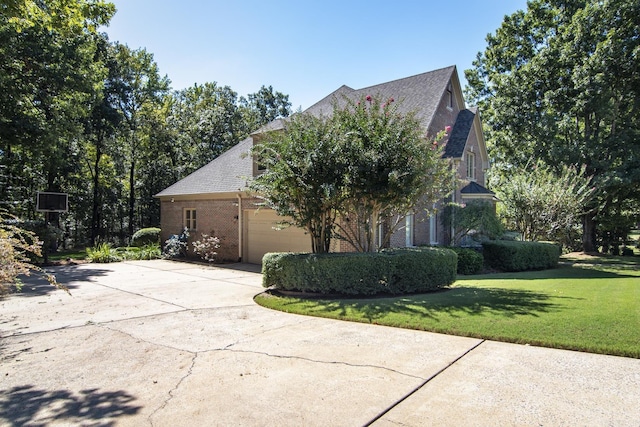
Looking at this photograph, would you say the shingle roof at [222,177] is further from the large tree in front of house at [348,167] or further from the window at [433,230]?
the window at [433,230]

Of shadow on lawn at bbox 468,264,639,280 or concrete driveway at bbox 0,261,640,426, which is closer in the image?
concrete driveway at bbox 0,261,640,426

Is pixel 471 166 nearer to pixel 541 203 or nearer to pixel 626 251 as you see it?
pixel 541 203

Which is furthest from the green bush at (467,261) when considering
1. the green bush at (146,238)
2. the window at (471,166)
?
the green bush at (146,238)

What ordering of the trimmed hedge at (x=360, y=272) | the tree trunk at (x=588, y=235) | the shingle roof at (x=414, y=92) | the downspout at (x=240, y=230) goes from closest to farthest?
the trimmed hedge at (x=360, y=272) → the downspout at (x=240, y=230) → the shingle roof at (x=414, y=92) → the tree trunk at (x=588, y=235)

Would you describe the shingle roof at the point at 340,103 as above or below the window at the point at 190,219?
above

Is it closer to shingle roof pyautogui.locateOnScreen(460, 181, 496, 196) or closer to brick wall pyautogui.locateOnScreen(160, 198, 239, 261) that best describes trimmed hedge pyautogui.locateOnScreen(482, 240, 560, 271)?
shingle roof pyautogui.locateOnScreen(460, 181, 496, 196)

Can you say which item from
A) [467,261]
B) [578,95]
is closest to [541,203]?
[467,261]

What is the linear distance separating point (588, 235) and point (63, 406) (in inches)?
1165

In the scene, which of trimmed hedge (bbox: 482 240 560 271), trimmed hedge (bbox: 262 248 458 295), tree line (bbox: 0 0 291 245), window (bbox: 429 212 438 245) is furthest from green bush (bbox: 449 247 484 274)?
tree line (bbox: 0 0 291 245)

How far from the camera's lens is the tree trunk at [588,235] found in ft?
83.9

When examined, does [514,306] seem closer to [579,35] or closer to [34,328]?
[34,328]

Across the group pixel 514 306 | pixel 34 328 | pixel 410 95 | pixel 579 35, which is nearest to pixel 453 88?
pixel 410 95

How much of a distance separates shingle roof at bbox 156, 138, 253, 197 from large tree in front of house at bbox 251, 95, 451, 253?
275 inches

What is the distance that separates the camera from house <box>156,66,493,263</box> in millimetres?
16406
